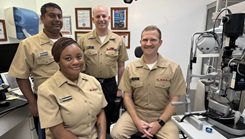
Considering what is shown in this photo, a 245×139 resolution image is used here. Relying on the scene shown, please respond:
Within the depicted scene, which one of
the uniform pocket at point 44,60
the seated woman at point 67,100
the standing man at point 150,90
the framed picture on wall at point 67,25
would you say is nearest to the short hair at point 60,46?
the seated woman at point 67,100

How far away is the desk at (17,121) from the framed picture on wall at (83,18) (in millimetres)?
1832

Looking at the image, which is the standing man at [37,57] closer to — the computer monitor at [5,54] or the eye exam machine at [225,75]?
the computer monitor at [5,54]

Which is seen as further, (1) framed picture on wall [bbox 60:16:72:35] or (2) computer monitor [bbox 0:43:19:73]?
(1) framed picture on wall [bbox 60:16:72:35]

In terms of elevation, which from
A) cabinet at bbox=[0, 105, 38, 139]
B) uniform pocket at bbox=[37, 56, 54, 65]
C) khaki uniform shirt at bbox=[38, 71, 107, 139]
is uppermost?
uniform pocket at bbox=[37, 56, 54, 65]

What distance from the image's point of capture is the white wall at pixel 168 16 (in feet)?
9.85

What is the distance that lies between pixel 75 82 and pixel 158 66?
2.64 feet

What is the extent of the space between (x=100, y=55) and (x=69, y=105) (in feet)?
2.96

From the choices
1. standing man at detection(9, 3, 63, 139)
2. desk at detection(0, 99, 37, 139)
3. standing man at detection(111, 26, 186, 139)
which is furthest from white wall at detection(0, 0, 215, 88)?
desk at detection(0, 99, 37, 139)

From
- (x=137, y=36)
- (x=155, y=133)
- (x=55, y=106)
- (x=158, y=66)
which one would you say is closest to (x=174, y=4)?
(x=137, y=36)

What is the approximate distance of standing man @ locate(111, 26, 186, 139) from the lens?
1.55 m

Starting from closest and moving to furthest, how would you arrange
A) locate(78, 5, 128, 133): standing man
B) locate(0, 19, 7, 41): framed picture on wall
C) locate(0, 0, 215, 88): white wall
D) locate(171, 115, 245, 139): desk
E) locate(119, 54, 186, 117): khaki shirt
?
locate(171, 115, 245, 139): desk, locate(119, 54, 186, 117): khaki shirt, locate(78, 5, 128, 133): standing man, locate(0, 19, 7, 41): framed picture on wall, locate(0, 0, 215, 88): white wall

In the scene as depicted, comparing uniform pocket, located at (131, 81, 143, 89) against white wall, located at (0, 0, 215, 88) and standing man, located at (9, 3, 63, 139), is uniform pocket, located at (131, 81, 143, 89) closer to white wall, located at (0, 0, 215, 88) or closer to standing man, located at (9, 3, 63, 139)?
standing man, located at (9, 3, 63, 139)

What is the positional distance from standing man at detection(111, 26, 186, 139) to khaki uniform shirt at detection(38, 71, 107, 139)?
394 millimetres

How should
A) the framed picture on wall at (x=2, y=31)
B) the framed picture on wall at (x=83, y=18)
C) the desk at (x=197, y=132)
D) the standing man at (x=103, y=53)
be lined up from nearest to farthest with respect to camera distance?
the desk at (x=197, y=132) < the standing man at (x=103, y=53) < the framed picture on wall at (x=2, y=31) < the framed picture on wall at (x=83, y=18)
